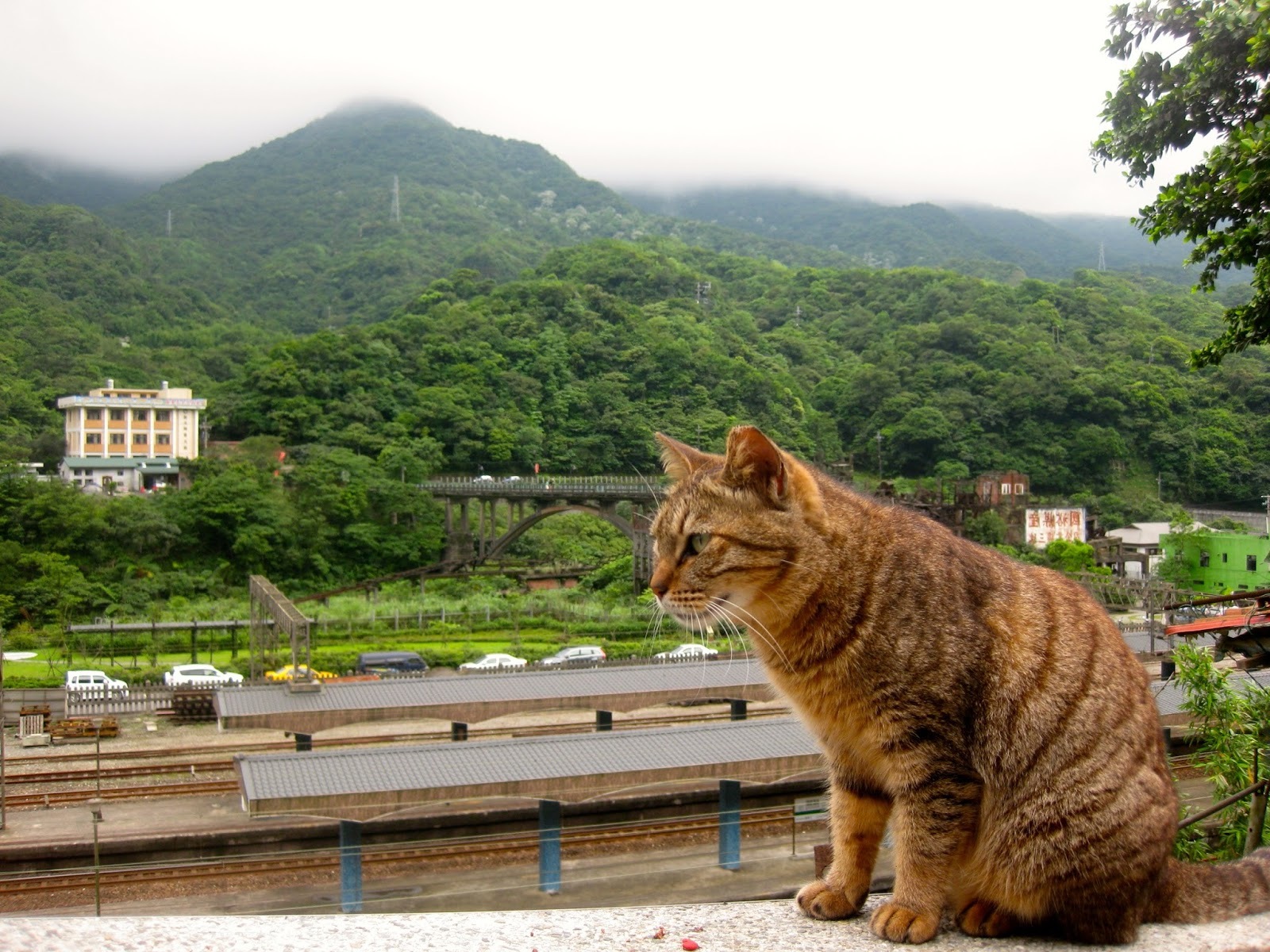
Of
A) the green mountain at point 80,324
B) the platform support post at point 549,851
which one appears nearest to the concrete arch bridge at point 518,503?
the green mountain at point 80,324

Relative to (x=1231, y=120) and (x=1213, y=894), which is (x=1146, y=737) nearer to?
(x=1213, y=894)

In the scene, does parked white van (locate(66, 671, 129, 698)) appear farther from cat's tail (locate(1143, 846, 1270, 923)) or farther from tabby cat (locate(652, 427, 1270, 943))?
cat's tail (locate(1143, 846, 1270, 923))

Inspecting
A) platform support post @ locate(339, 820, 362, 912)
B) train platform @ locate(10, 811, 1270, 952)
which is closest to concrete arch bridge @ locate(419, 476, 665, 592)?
platform support post @ locate(339, 820, 362, 912)

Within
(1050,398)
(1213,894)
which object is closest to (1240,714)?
(1213,894)

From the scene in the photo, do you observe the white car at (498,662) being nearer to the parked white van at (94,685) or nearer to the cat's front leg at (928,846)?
the parked white van at (94,685)

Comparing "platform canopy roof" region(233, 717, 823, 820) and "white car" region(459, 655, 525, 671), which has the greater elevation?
"platform canopy roof" region(233, 717, 823, 820)

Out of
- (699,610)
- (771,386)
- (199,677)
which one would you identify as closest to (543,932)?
(699,610)
